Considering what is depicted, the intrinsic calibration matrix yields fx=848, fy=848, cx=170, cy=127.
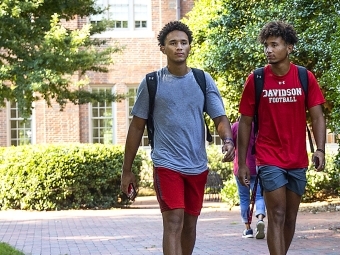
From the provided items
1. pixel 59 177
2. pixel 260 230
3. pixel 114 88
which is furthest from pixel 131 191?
pixel 114 88

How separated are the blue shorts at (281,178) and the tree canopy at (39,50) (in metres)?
13.7

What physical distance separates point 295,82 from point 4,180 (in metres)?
13.5

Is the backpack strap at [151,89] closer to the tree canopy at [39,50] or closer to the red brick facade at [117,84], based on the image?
the tree canopy at [39,50]

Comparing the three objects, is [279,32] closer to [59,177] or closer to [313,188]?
[59,177]

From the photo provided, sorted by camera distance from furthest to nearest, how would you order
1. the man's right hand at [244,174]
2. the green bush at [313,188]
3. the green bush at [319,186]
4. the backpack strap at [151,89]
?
the green bush at [319,186], the green bush at [313,188], the man's right hand at [244,174], the backpack strap at [151,89]

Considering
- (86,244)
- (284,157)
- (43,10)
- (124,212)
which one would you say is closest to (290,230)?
(284,157)

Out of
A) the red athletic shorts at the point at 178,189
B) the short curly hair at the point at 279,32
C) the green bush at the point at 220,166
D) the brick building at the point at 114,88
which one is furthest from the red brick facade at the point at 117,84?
the red athletic shorts at the point at 178,189

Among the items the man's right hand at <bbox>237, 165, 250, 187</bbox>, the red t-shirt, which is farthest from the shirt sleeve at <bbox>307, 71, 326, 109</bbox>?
the man's right hand at <bbox>237, 165, 250, 187</bbox>

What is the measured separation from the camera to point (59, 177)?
62.6 feet

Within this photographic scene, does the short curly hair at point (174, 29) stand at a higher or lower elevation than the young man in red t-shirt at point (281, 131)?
higher

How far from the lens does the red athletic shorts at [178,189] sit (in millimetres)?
6508

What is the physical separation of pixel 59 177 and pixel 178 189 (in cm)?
1282

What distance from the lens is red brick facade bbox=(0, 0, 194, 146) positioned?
94.5 ft

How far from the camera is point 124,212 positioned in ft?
61.2
